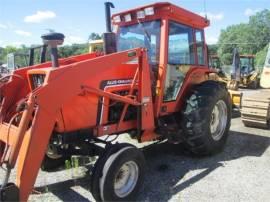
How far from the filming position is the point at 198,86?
227 inches

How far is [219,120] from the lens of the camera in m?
6.25

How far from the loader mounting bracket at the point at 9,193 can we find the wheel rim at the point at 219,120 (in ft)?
12.1

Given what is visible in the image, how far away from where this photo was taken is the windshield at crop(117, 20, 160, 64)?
5207mm

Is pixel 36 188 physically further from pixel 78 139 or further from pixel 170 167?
pixel 170 167

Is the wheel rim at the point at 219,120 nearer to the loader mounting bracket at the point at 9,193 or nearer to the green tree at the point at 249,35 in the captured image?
the loader mounting bracket at the point at 9,193

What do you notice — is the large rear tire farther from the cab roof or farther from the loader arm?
the loader arm

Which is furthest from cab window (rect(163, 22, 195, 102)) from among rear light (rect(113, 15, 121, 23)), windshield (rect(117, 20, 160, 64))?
rear light (rect(113, 15, 121, 23))

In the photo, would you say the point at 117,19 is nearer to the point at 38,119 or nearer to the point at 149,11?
the point at 149,11

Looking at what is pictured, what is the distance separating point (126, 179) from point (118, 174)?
0.54ft

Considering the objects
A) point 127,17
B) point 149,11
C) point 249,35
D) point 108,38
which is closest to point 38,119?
point 108,38

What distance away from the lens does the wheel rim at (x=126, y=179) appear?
410cm

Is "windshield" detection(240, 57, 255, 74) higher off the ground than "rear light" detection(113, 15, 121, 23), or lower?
lower

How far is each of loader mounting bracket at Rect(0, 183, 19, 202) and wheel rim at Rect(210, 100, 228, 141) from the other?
3686 millimetres

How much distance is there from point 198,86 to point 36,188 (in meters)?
2.96
